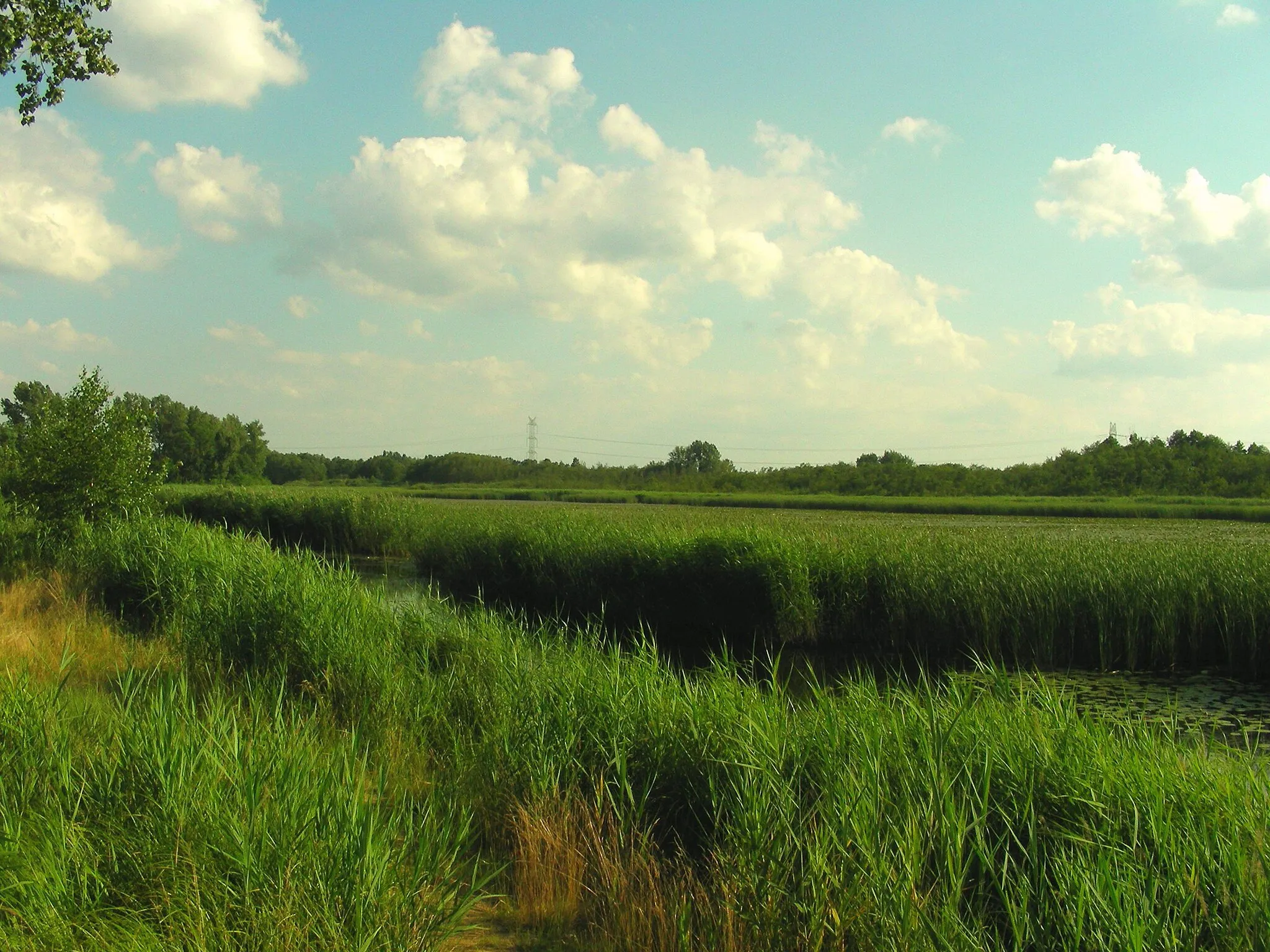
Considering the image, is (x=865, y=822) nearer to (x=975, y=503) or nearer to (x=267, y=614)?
(x=267, y=614)

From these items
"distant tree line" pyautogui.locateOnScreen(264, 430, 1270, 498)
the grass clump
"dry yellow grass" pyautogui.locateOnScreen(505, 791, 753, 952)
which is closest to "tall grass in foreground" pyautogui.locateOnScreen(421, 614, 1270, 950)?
"dry yellow grass" pyautogui.locateOnScreen(505, 791, 753, 952)

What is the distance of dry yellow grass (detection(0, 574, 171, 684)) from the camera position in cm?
727

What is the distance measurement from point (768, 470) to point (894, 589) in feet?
170

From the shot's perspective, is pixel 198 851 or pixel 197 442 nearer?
pixel 198 851

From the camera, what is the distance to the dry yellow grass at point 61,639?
7.27 meters

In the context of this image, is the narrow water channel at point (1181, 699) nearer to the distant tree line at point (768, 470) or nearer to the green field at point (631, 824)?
the green field at point (631, 824)

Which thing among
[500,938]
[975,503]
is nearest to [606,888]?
[500,938]

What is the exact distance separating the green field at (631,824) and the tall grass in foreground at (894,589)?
Answer: 451 centimetres

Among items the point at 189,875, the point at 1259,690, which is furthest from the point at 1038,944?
the point at 1259,690

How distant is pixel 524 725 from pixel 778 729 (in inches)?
64.5

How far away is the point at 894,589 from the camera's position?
1262 cm

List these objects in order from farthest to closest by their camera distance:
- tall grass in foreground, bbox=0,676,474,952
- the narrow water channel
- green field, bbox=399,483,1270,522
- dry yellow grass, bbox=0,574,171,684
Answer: green field, bbox=399,483,1270,522 → the narrow water channel → dry yellow grass, bbox=0,574,171,684 → tall grass in foreground, bbox=0,676,474,952

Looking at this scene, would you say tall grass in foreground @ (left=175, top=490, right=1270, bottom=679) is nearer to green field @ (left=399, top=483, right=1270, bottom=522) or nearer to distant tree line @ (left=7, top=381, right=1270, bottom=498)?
distant tree line @ (left=7, top=381, right=1270, bottom=498)

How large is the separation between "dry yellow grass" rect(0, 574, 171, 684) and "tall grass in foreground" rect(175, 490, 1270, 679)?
5.23m
